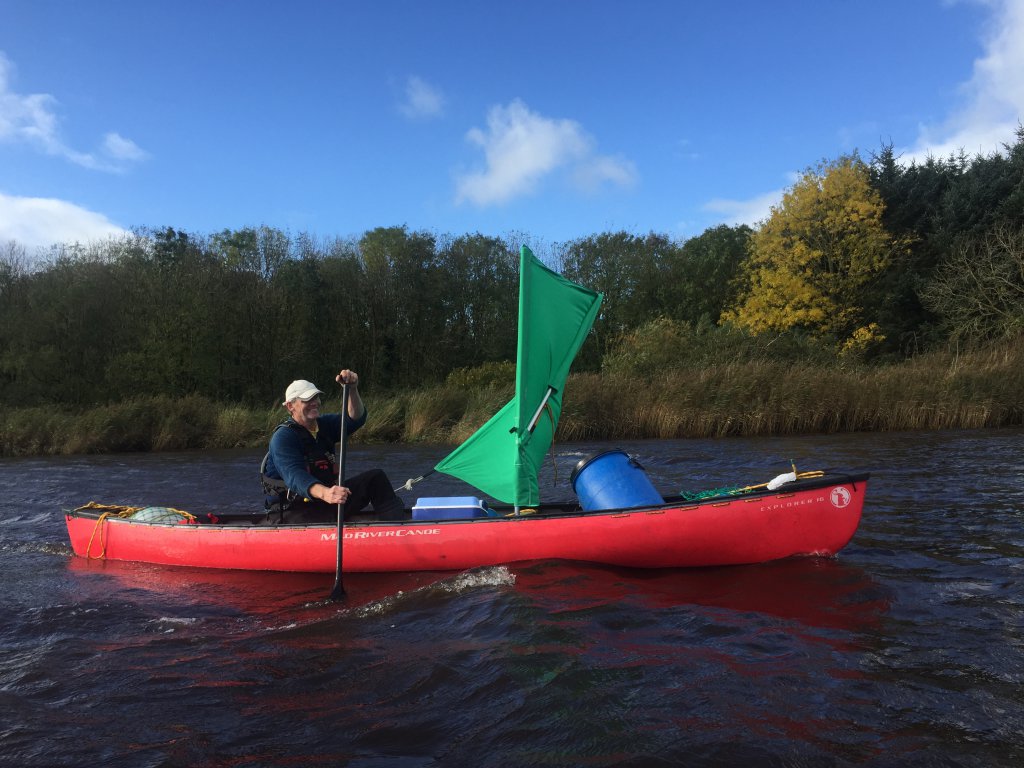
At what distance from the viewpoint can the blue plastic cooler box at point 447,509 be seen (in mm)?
6387

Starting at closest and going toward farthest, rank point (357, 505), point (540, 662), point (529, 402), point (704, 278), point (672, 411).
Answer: point (540, 662) < point (529, 402) < point (357, 505) < point (672, 411) < point (704, 278)

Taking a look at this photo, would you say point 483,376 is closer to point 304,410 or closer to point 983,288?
point 983,288

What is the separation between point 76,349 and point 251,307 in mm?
7259

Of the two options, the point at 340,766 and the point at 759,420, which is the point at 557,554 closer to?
the point at 340,766

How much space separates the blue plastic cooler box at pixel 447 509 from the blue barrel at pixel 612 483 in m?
0.95

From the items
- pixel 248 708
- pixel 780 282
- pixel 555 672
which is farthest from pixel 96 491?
pixel 780 282

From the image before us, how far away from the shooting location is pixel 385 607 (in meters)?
5.56

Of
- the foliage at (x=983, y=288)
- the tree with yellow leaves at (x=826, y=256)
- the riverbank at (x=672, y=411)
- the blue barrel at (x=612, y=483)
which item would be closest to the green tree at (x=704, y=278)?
the tree with yellow leaves at (x=826, y=256)

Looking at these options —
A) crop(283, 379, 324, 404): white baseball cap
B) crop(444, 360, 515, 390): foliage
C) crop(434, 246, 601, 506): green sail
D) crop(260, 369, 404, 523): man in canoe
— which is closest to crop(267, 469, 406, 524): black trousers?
crop(260, 369, 404, 523): man in canoe

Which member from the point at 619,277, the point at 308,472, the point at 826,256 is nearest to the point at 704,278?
the point at 619,277

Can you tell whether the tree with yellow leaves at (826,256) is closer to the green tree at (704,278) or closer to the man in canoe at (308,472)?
the green tree at (704,278)

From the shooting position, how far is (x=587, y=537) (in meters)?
6.00

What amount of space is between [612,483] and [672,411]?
11.4 meters

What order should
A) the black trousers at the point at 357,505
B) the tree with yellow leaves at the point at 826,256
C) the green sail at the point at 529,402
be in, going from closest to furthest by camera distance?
1. the green sail at the point at 529,402
2. the black trousers at the point at 357,505
3. the tree with yellow leaves at the point at 826,256
